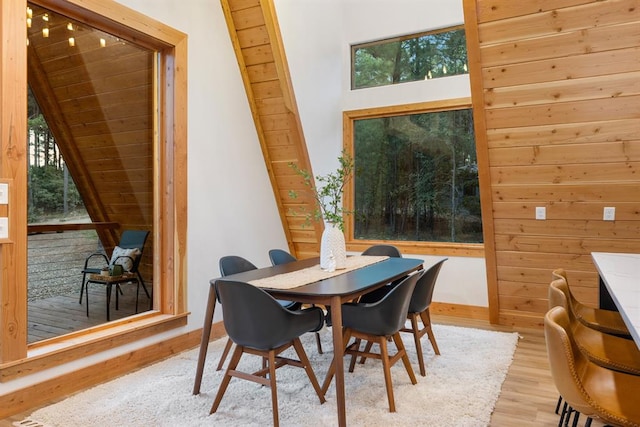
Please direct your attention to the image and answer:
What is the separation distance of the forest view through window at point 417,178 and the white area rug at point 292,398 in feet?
5.58

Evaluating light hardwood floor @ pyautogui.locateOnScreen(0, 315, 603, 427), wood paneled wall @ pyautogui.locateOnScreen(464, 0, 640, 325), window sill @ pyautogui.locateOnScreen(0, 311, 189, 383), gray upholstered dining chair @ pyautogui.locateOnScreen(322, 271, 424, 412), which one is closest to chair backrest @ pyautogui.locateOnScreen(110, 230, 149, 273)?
window sill @ pyautogui.locateOnScreen(0, 311, 189, 383)

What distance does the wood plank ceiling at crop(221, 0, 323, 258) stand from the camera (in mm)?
4023

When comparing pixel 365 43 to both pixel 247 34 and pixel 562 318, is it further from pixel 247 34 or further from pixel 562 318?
pixel 562 318

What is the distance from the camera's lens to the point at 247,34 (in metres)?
4.16

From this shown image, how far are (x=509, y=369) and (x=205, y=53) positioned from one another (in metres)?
3.59

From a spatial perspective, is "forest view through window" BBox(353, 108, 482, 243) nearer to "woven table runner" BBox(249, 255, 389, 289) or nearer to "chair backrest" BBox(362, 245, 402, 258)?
"chair backrest" BBox(362, 245, 402, 258)

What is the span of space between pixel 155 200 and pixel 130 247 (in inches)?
16.8

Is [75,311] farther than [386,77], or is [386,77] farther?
[386,77]

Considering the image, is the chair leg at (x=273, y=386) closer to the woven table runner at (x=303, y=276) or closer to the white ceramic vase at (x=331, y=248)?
the woven table runner at (x=303, y=276)

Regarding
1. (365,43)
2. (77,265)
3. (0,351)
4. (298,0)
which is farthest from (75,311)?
(365,43)

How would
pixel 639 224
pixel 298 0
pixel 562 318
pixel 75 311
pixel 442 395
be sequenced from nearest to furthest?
pixel 562 318 < pixel 442 395 < pixel 75 311 < pixel 639 224 < pixel 298 0

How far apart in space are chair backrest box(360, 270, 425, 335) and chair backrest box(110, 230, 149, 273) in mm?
1990

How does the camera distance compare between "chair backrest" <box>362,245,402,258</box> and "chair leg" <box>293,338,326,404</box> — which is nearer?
"chair leg" <box>293,338,326,404</box>

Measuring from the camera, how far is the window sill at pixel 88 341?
254 centimetres
